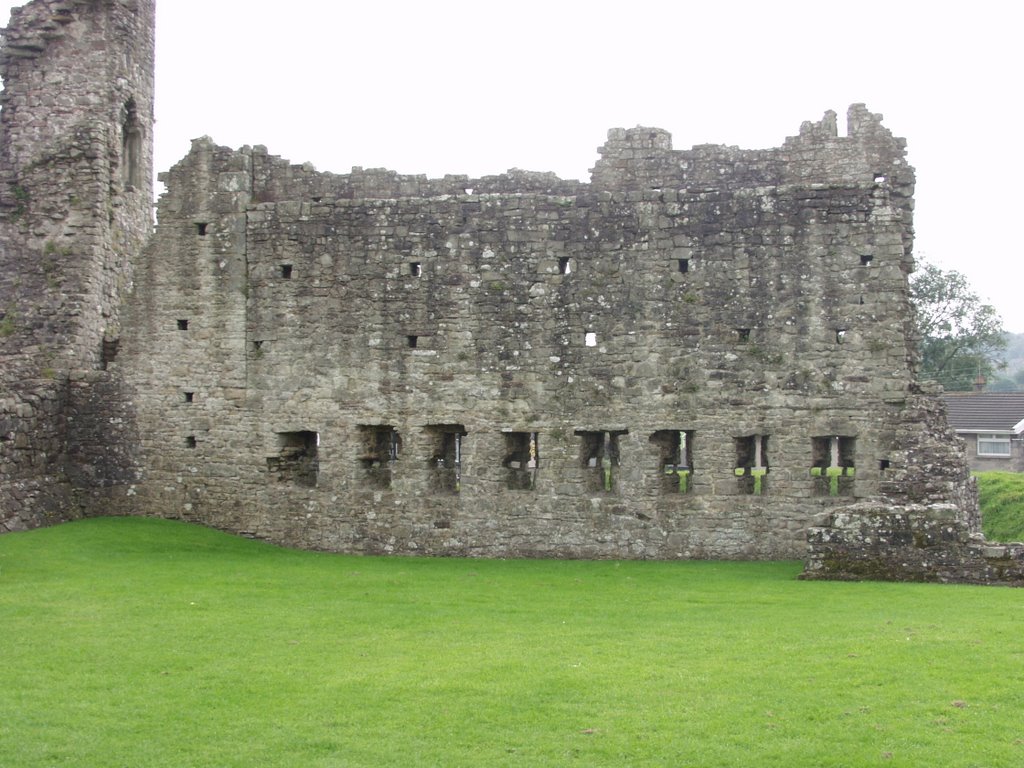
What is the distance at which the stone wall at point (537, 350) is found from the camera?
17547 millimetres

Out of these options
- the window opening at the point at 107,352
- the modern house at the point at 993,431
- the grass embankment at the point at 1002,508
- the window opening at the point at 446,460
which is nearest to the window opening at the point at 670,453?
the window opening at the point at 446,460

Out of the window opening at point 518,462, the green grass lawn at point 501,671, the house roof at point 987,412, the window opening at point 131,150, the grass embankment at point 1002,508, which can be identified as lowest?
the green grass lawn at point 501,671

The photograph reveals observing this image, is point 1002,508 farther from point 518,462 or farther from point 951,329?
point 951,329

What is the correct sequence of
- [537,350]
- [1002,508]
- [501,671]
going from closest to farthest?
[501,671]
[537,350]
[1002,508]

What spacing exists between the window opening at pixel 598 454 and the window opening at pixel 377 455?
3.20m

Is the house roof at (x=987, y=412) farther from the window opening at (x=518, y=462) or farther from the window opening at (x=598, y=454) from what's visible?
the window opening at (x=518, y=462)

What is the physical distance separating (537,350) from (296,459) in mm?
4846

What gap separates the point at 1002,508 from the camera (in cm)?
2667

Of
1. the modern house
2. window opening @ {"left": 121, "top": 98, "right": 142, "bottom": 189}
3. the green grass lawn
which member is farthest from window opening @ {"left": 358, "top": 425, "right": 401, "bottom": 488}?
the modern house

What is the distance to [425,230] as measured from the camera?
18922 mm

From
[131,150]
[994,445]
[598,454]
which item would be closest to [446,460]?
[598,454]

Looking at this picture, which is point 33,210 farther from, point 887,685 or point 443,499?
point 887,685

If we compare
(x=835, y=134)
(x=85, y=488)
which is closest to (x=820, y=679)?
(x=835, y=134)

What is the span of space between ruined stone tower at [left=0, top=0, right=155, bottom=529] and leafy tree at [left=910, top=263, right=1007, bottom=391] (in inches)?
1683
